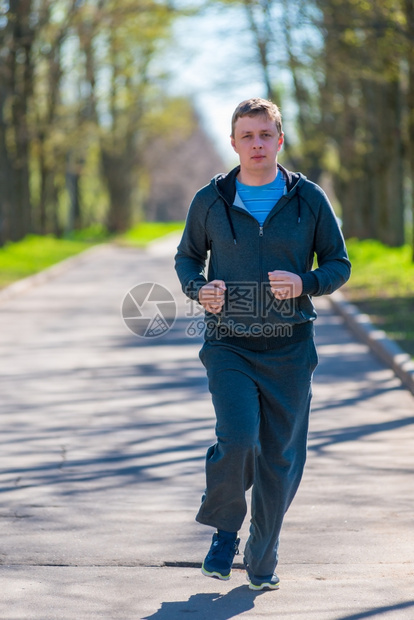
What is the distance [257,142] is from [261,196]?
226 millimetres

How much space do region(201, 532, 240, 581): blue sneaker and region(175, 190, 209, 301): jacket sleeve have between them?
0.94 metres

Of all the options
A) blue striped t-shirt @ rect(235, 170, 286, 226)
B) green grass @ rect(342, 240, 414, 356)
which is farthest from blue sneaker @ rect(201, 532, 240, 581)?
green grass @ rect(342, 240, 414, 356)

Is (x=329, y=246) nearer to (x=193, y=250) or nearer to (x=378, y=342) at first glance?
(x=193, y=250)

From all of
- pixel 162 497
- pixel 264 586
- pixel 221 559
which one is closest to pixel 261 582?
pixel 264 586

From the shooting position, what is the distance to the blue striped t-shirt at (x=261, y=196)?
171 inches

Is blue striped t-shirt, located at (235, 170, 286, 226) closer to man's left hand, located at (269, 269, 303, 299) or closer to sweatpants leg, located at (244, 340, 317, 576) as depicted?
man's left hand, located at (269, 269, 303, 299)

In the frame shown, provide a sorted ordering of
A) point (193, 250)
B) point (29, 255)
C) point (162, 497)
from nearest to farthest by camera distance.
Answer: point (193, 250) → point (162, 497) → point (29, 255)

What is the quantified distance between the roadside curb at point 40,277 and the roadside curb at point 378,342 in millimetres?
5691

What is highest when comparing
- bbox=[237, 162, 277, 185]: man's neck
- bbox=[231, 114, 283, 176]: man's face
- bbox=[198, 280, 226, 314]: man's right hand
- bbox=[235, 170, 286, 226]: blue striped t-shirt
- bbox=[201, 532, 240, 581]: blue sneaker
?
bbox=[231, 114, 283, 176]: man's face

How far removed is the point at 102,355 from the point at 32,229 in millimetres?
30356

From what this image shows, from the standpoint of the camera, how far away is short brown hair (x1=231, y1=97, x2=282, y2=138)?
4273 millimetres

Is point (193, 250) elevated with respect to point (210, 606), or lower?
elevated

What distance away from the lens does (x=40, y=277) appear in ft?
77.4

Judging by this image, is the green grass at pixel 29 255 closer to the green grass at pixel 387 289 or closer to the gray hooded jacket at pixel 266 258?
the green grass at pixel 387 289
